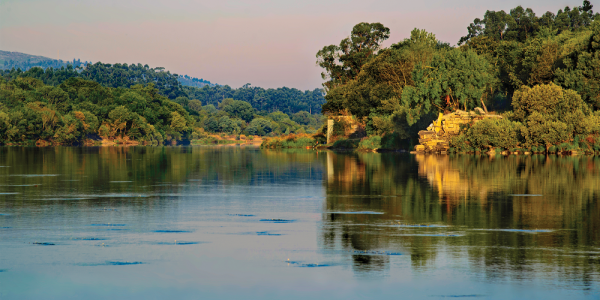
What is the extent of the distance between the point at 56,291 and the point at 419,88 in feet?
179

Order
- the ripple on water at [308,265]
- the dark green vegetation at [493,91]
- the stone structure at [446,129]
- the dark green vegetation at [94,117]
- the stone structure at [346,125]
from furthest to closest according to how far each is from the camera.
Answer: the dark green vegetation at [94,117] → the stone structure at [346,125] → the stone structure at [446,129] → the dark green vegetation at [493,91] → the ripple on water at [308,265]

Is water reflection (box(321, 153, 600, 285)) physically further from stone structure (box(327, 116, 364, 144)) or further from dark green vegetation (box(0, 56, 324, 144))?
dark green vegetation (box(0, 56, 324, 144))

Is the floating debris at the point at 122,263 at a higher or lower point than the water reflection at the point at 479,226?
lower

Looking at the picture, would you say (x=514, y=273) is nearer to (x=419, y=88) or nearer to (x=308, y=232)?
(x=308, y=232)

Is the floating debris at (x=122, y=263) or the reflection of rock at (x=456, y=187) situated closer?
the floating debris at (x=122, y=263)

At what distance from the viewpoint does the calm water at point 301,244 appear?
6684 mm

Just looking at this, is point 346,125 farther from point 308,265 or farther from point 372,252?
point 308,265

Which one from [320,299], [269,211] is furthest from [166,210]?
[320,299]

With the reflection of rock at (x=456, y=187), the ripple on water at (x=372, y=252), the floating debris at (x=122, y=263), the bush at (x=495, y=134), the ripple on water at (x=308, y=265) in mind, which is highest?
the bush at (x=495, y=134)

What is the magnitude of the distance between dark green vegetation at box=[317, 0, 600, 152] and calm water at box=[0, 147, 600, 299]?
30.9 metres

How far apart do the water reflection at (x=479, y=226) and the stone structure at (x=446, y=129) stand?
3252cm

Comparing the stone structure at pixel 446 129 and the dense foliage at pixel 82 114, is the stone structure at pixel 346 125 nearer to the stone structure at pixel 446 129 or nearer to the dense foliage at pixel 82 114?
the stone structure at pixel 446 129

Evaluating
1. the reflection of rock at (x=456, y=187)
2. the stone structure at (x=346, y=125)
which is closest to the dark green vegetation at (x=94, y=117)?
Result: the stone structure at (x=346, y=125)

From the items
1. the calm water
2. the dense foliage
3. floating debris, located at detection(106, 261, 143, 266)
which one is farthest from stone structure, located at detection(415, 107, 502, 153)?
the dense foliage
